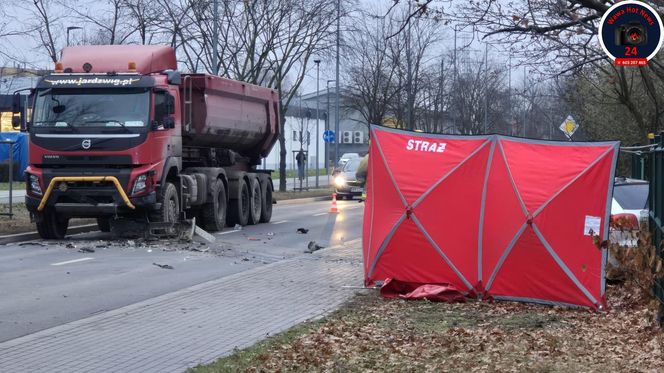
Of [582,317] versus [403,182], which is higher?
[403,182]

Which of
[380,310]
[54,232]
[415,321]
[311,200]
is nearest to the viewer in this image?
[415,321]

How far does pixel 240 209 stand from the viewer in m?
23.7

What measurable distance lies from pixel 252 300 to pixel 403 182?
2.29 metres

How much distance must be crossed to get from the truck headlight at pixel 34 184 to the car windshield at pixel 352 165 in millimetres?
23897

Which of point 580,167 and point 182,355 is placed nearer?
point 182,355

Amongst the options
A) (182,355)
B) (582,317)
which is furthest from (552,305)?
(182,355)

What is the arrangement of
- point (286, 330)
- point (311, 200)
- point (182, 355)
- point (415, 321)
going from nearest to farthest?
1. point (182, 355)
2. point (286, 330)
3. point (415, 321)
4. point (311, 200)

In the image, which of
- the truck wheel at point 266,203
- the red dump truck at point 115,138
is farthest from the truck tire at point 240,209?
the red dump truck at point 115,138

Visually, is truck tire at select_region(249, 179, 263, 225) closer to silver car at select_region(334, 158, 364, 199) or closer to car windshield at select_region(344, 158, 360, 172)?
silver car at select_region(334, 158, 364, 199)

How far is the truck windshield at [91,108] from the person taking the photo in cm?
1825

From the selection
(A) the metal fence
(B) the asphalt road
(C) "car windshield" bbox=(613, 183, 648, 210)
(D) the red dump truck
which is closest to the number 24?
(A) the metal fence

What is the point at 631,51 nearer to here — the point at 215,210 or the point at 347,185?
the point at 215,210

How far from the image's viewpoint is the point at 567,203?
1095 cm

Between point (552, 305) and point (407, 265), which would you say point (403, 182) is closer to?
point (407, 265)
